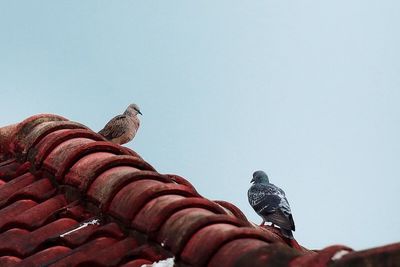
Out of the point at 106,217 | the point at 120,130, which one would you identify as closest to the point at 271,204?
the point at 120,130

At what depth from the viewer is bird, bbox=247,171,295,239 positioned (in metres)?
10.1

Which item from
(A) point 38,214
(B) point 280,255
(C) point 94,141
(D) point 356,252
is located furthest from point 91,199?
(D) point 356,252

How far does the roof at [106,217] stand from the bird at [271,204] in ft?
16.9

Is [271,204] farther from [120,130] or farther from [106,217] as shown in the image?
[106,217]

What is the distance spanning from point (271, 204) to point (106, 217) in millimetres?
7262

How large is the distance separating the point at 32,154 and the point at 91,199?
93cm

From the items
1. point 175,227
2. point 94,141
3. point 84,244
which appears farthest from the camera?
point 94,141

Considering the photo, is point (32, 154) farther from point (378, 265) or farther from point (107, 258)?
point (378, 265)

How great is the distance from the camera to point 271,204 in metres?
11.1

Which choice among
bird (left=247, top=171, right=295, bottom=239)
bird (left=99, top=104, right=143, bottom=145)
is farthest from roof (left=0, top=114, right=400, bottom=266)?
bird (left=99, top=104, right=143, bottom=145)

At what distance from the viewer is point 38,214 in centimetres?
416

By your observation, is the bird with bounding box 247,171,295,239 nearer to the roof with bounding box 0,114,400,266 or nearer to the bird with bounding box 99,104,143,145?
the bird with bounding box 99,104,143,145

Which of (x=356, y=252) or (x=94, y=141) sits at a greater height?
(x=94, y=141)

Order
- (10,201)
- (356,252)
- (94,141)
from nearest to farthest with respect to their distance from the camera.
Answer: (356,252) → (10,201) → (94,141)
